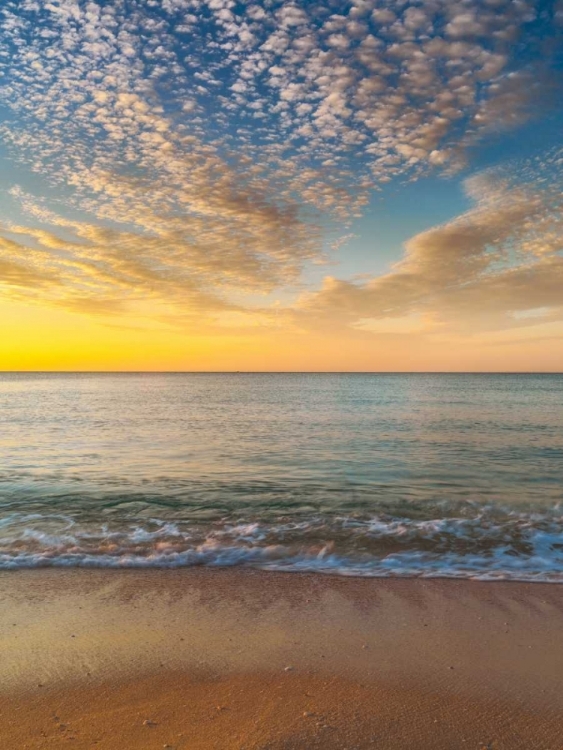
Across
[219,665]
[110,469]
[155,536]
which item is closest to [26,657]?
[219,665]

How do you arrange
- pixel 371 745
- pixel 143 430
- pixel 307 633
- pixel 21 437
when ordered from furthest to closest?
1. pixel 143 430
2. pixel 21 437
3. pixel 307 633
4. pixel 371 745

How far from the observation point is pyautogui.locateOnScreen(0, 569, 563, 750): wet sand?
3.82m

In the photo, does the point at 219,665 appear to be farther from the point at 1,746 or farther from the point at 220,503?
the point at 220,503

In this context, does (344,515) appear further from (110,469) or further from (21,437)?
(21,437)

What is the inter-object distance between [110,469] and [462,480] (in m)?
10.5

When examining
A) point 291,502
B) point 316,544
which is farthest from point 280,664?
point 291,502

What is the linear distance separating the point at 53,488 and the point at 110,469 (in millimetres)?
2901

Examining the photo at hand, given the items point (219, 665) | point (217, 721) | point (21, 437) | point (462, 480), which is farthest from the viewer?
point (21, 437)

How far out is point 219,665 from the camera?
4.78m

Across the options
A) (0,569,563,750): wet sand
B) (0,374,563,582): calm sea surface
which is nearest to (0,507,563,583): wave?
(0,374,563,582): calm sea surface

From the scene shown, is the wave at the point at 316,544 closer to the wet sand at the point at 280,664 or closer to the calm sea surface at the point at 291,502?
the calm sea surface at the point at 291,502

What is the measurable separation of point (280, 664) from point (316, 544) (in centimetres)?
415

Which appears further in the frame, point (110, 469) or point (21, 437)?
point (21, 437)

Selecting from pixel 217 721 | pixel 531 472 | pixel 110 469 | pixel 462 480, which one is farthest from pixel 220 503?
pixel 531 472
